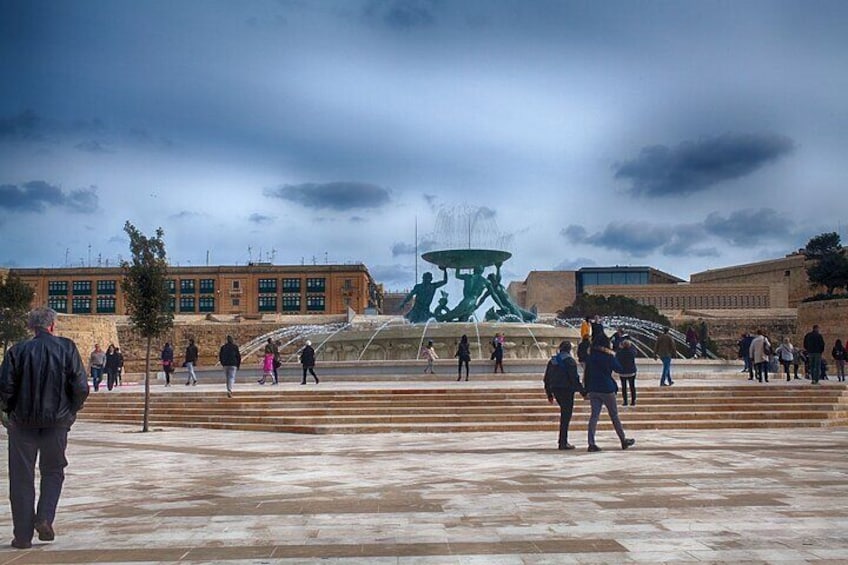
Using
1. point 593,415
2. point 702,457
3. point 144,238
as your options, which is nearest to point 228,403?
point 144,238

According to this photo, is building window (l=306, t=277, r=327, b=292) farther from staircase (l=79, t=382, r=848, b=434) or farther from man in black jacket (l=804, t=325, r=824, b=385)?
man in black jacket (l=804, t=325, r=824, b=385)

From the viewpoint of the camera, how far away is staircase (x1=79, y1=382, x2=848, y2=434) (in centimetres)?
1323

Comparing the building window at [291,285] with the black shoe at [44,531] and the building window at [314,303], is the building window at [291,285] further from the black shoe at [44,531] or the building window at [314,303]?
the black shoe at [44,531]

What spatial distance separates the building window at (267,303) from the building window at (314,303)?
10.8 ft

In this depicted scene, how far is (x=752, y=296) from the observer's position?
75938mm

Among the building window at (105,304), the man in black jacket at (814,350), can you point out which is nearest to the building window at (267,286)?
the building window at (105,304)

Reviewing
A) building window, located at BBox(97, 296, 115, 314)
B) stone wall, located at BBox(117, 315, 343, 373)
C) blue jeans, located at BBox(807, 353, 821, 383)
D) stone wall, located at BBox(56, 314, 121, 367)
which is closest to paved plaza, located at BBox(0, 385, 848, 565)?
blue jeans, located at BBox(807, 353, 821, 383)

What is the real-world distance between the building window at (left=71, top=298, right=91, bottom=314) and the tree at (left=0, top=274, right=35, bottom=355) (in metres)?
51.2

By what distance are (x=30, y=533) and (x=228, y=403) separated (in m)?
10.3

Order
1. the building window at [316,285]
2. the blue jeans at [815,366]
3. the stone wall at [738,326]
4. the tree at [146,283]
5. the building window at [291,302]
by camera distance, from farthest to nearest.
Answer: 1. the building window at [316,285]
2. the building window at [291,302]
3. the stone wall at [738,326]
4. the blue jeans at [815,366]
5. the tree at [146,283]

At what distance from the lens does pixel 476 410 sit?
13789 mm

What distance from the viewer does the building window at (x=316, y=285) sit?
8700cm

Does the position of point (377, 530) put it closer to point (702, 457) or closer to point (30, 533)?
point (30, 533)

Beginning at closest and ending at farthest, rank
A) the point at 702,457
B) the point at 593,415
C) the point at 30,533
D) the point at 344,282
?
1. the point at 30,533
2. the point at 702,457
3. the point at 593,415
4. the point at 344,282
